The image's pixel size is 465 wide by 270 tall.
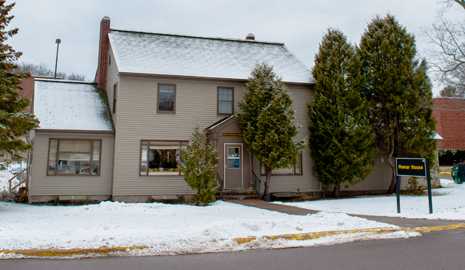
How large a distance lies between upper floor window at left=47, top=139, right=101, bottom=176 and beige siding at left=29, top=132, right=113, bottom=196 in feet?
0.58

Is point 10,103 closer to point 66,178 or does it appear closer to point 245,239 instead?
point 66,178

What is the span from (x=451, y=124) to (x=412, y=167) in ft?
101

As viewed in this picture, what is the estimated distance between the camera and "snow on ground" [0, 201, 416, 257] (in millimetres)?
7703

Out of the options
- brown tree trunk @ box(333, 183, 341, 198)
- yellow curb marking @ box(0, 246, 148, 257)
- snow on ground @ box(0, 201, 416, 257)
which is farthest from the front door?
yellow curb marking @ box(0, 246, 148, 257)

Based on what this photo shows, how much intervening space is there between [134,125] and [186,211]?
5686mm

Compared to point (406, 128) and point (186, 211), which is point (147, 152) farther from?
point (406, 128)

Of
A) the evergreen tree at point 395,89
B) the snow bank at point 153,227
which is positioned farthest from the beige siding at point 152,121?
the evergreen tree at point 395,89

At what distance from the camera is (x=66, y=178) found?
16391mm

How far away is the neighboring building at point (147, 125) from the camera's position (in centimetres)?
1648

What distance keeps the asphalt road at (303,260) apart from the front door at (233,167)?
386 inches

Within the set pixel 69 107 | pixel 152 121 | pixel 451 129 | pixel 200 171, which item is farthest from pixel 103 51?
pixel 451 129

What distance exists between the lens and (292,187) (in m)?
18.8

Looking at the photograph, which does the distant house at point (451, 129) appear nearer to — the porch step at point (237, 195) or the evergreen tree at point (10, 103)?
the porch step at point (237, 195)

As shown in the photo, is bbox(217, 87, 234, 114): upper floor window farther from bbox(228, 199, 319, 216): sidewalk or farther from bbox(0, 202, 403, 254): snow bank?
bbox(0, 202, 403, 254): snow bank
